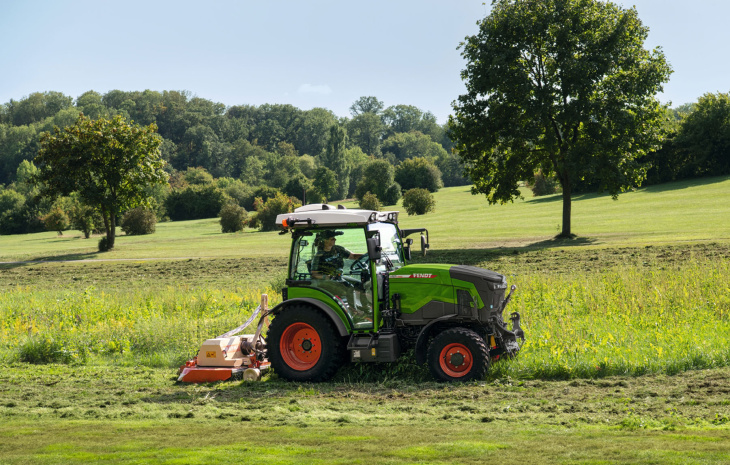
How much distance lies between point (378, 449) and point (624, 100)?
2935 centimetres

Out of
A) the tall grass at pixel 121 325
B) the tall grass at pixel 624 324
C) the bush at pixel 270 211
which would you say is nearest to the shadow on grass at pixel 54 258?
the tall grass at pixel 121 325

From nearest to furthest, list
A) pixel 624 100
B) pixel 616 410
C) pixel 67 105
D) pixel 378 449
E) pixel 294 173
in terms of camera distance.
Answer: pixel 378 449
pixel 616 410
pixel 624 100
pixel 294 173
pixel 67 105

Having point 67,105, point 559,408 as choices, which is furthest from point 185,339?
point 67,105

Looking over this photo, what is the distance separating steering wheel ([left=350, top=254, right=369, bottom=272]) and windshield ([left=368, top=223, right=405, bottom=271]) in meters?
0.21

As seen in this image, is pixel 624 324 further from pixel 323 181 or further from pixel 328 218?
pixel 323 181

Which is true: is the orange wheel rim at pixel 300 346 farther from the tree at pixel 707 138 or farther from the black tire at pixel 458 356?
the tree at pixel 707 138

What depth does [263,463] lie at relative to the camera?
5.51m

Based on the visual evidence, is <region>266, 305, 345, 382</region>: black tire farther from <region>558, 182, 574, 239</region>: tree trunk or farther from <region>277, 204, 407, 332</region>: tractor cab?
<region>558, 182, 574, 239</region>: tree trunk

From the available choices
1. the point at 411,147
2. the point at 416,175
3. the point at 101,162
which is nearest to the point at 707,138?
the point at 416,175

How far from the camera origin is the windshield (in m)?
9.66

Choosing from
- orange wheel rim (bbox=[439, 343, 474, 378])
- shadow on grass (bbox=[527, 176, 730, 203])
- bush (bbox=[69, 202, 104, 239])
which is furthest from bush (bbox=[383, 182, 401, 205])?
orange wheel rim (bbox=[439, 343, 474, 378])

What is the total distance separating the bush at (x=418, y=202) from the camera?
62.6m

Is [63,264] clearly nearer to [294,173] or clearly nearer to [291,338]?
[291,338]

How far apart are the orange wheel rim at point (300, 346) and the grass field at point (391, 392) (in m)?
0.39
